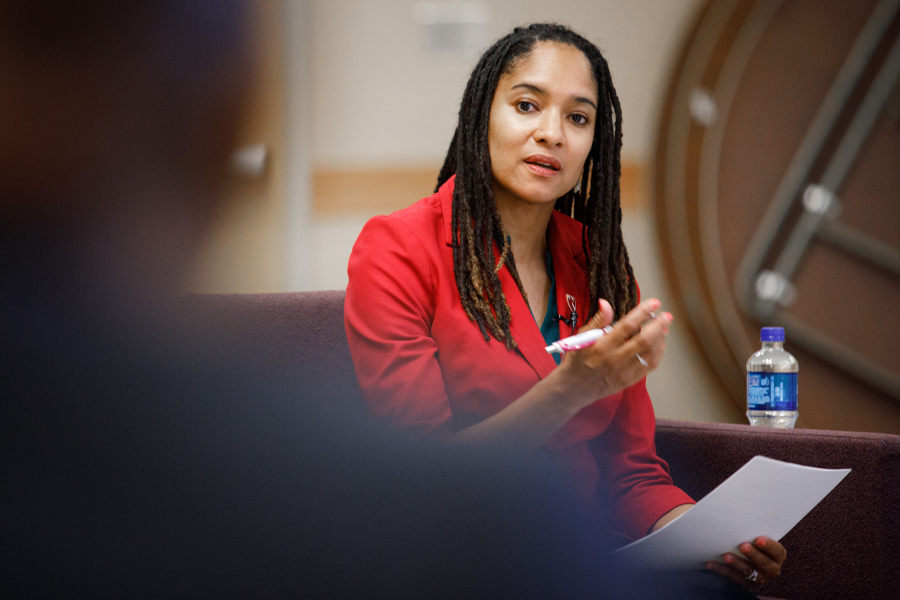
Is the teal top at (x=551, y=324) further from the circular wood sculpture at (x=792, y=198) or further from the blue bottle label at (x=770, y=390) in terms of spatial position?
the circular wood sculpture at (x=792, y=198)

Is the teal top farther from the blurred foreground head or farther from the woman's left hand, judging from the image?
the blurred foreground head

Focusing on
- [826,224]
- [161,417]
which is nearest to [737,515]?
[161,417]

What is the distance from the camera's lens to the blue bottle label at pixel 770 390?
117 centimetres

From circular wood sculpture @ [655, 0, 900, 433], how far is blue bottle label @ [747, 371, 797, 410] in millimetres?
580

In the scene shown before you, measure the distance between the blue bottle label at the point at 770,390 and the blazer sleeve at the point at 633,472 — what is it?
0.81 feet

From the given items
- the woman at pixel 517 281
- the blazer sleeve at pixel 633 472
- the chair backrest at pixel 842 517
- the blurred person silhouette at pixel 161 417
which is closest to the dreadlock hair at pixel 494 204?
the woman at pixel 517 281

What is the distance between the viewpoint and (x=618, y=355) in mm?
636

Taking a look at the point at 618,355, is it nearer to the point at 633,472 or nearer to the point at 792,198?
the point at 633,472

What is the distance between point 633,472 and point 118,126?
3.07 feet

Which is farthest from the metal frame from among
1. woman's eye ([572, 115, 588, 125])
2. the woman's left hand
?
the woman's left hand

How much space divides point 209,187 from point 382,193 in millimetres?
1795

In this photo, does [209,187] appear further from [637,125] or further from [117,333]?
[637,125]

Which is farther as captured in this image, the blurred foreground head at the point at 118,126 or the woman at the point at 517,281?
the woman at the point at 517,281

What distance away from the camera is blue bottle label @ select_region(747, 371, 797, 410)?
3.85 ft
